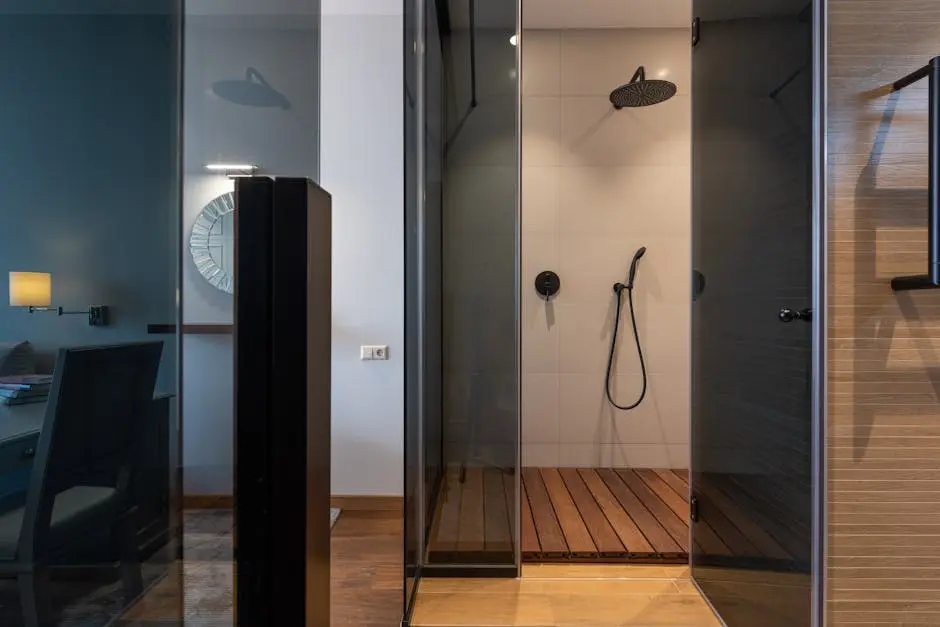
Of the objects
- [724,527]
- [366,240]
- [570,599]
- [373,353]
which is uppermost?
[366,240]

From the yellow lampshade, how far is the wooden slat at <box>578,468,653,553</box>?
228 centimetres

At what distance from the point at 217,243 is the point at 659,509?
2.65m

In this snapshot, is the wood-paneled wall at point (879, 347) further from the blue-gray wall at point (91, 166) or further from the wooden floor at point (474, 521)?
the blue-gray wall at point (91, 166)

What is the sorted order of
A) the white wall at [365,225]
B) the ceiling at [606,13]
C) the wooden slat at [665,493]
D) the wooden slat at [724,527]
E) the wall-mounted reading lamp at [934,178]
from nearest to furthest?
1. the wall-mounted reading lamp at [934,178]
2. the wooden slat at [724,527]
3. the wooden slat at [665,493]
4. the white wall at [365,225]
5. the ceiling at [606,13]

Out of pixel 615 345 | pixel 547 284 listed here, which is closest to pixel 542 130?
pixel 547 284

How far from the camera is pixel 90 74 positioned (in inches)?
18.5

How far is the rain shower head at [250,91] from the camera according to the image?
20.8 inches

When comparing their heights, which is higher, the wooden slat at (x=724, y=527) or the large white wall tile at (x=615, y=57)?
the large white wall tile at (x=615, y=57)

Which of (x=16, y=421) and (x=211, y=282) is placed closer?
(x=16, y=421)

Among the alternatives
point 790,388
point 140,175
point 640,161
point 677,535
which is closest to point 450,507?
point 677,535

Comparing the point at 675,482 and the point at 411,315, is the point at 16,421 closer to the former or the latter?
the point at 411,315

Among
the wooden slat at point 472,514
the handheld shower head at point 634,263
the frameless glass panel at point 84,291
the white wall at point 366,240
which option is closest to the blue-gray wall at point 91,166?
the frameless glass panel at point 84,291

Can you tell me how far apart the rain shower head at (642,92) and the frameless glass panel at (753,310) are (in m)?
0.66

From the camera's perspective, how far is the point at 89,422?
1.62 feet
